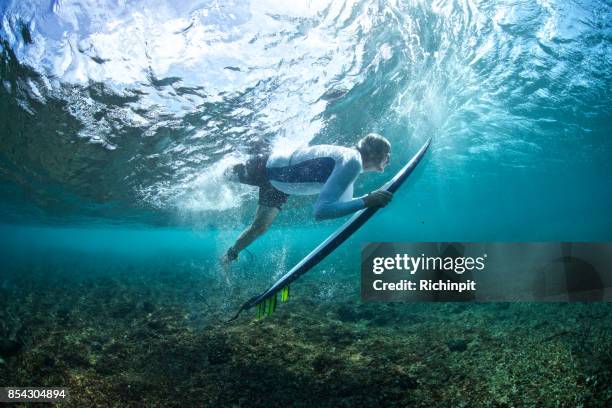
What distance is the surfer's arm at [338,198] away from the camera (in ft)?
12.4

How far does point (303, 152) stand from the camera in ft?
16.3

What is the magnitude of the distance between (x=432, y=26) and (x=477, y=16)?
1480mm

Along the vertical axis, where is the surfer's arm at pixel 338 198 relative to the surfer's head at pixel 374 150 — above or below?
below

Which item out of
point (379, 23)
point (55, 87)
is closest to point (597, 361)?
point (379, 23)

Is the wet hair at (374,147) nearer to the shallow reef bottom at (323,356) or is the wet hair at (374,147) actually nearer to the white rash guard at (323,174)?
the white rash guard at (323,174)

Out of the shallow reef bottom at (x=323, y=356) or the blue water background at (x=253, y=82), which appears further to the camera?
the blue water background at (x=253, y=82)

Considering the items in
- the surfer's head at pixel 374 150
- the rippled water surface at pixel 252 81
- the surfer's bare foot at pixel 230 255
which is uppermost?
the rippled water surface at pixel 252 81

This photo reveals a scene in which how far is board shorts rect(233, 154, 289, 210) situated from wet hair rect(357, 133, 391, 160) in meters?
2.16

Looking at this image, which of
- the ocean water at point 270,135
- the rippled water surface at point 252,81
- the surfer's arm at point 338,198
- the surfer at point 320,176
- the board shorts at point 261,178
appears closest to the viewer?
the surfer's arm at point 338,198

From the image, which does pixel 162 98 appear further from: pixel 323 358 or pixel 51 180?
pixel 51 180

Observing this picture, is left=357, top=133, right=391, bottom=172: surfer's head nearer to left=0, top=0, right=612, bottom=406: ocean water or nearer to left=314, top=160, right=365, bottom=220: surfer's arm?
left=314, top=160, right=365, bottom=220: surfer's arm

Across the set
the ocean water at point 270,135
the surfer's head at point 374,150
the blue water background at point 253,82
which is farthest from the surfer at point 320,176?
the blue water background at point 253,82

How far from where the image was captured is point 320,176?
5.03 m

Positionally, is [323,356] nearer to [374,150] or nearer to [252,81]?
[374,150]
